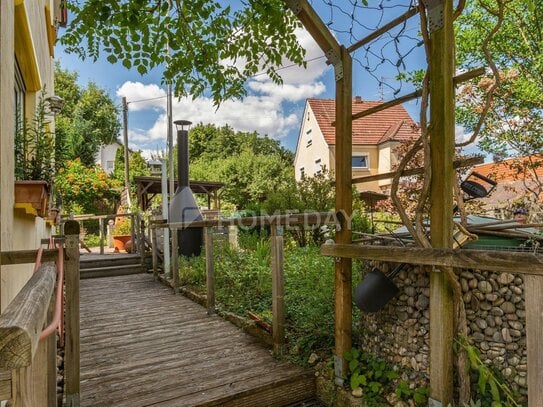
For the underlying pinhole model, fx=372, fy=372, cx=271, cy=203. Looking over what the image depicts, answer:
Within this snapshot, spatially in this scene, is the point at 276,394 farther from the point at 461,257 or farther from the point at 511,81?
the point at 511,81

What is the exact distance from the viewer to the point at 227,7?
3.01 metres

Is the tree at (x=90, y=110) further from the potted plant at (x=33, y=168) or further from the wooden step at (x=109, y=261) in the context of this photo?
the potted plant at (x=33, y=168)

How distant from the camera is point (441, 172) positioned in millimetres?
1875

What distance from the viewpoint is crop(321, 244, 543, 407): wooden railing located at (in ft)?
4.40

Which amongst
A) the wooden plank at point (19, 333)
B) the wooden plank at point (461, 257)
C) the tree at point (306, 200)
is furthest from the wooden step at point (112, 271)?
the wooden plank at point (19, 333)

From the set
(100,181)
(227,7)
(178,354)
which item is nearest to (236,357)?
(178,354)

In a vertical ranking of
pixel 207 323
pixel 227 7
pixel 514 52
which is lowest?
pixel 207 323

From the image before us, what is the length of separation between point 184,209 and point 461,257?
6.61 metres

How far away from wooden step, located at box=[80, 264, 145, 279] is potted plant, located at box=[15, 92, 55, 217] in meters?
4.51

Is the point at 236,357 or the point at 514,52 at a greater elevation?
the point at 514,52

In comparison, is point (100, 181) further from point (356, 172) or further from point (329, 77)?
point (329, 77)

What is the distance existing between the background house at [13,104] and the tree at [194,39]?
312mm

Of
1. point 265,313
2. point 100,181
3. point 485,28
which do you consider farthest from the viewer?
point 100,181

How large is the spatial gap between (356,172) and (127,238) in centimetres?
990
